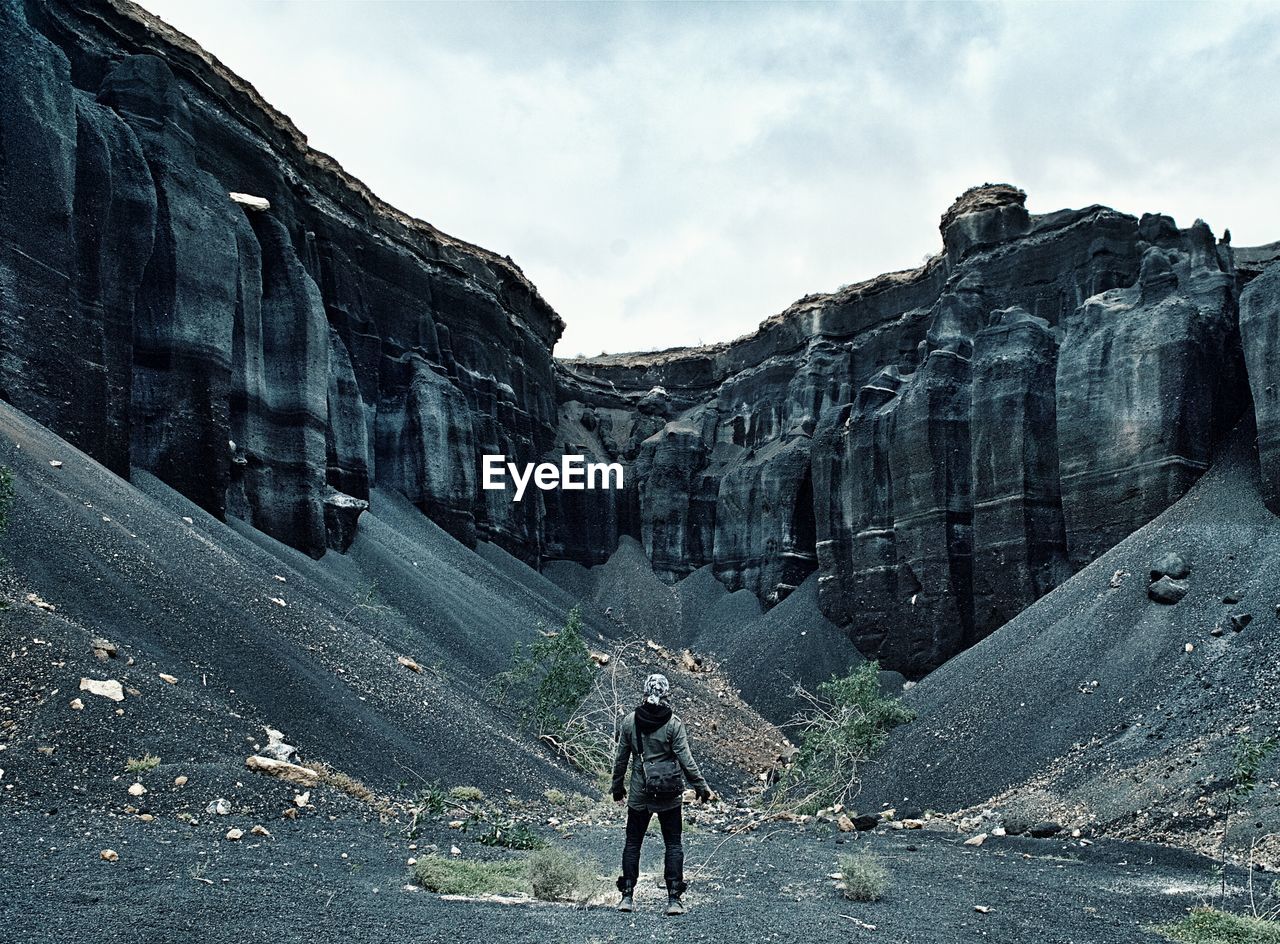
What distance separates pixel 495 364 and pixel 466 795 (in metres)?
39.0

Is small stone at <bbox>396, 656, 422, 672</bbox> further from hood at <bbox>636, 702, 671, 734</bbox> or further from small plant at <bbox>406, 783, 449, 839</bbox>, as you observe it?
hood at <bbox>636, 702, 671, 734</bbox>

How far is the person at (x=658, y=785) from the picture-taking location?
913 cm

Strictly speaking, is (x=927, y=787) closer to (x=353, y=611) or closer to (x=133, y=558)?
(x=353, y=611)

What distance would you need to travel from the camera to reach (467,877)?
10.1 metres

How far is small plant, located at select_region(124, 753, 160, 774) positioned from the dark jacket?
6.18m

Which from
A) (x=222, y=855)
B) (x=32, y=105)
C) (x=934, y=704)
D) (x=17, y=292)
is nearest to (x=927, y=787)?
(x=934, y=704)

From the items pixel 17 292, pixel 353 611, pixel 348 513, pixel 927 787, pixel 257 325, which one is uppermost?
pixel 257 325

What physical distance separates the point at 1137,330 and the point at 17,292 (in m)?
29.4

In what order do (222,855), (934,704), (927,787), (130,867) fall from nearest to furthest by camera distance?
(130,867) → (222,855) → (927,787) → (934,704)

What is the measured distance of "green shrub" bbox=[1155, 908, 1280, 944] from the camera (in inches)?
328

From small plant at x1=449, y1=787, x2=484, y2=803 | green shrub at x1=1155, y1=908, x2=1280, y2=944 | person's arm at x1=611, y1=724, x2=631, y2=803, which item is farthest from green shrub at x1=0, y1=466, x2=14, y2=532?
green shrub at x1=1155, y1=908, x2=1280, y2=944

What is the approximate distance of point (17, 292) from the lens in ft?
68.6

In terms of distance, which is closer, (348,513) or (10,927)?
(10,927)

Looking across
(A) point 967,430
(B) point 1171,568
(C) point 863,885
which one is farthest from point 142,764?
(A) point 967,430
